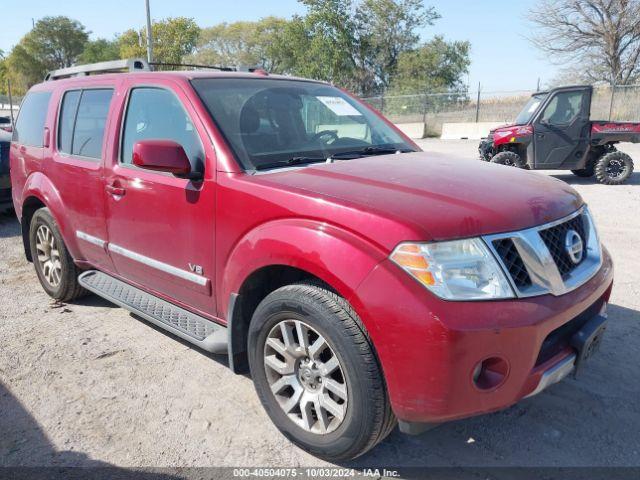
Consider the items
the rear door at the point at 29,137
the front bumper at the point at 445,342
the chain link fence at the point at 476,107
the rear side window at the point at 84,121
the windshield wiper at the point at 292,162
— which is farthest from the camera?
the chain link fence at the point at 476,107

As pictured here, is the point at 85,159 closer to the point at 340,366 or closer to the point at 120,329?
the point at 120,329

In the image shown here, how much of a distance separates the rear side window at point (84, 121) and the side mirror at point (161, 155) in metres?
1.18

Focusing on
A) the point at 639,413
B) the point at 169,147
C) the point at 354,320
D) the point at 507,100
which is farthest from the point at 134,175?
the point at 507,100

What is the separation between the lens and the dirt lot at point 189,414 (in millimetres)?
2678

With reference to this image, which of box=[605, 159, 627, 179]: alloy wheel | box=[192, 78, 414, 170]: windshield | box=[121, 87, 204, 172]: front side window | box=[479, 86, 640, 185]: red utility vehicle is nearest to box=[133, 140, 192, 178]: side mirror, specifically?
box=[121, 87, 204, 172]: front side window

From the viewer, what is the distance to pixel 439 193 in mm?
2471

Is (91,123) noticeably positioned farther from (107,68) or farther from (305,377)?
(305,377)

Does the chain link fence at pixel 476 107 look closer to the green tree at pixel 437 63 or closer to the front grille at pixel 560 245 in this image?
the green tree at pixel 437 63

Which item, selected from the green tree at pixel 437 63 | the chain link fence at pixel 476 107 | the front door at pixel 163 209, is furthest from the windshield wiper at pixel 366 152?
the green tree at pixel 437 63

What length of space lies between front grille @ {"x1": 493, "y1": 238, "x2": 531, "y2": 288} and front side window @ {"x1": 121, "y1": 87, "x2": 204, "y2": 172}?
5.44 ft

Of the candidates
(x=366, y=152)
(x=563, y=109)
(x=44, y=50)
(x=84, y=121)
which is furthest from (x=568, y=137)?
(x=44, y=50)

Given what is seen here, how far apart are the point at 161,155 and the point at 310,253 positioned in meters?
1.06

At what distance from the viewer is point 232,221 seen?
2.82m

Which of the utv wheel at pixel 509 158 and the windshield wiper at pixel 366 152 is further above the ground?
the windshield wiper at pixel 366 152
